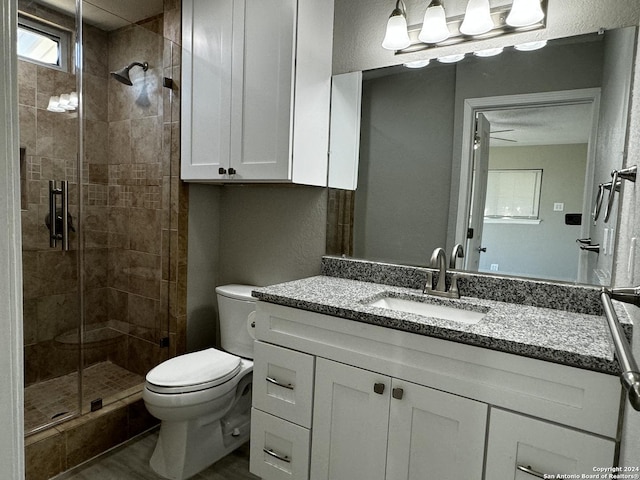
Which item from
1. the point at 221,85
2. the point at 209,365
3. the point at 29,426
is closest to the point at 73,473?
the point at 29,426

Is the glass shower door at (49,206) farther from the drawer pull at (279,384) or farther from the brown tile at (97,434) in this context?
the drawer pull at (279,384)

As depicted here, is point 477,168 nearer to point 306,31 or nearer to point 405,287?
point 405,287

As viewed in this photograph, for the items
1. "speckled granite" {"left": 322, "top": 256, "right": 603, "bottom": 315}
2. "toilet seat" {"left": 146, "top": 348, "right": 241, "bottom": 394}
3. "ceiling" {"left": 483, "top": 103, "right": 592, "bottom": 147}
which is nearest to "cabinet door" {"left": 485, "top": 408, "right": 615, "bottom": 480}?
"speckled granite" {"left": 322, "top": 256, "right": 603, "bottom": 315}

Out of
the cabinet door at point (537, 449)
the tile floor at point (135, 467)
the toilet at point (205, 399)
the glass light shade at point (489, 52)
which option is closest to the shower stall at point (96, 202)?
the tile floor at point (135, 467)

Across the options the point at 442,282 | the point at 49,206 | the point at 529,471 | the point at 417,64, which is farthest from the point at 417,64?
the point at 49,206

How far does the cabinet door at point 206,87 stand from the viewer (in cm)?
201

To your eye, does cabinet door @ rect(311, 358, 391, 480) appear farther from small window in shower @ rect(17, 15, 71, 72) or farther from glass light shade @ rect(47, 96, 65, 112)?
small window in shower @ rect(17, 15, 71, 72)

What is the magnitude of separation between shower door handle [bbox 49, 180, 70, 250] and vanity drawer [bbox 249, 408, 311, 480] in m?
1.42

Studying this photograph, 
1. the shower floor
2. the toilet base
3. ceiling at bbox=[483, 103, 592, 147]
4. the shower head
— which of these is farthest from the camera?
the shower head

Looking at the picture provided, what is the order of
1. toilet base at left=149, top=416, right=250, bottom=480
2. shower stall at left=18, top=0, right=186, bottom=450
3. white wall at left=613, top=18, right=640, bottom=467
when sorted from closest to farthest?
white wall at left=613, top=18, right=640, bottom=467 < toilet base at left=149, top=416, right=250, bottom=480 < shower stall at left=18, top=0, right=186, bottom=450

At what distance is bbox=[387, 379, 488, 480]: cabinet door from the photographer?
1.19m

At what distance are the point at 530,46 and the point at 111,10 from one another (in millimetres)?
2458

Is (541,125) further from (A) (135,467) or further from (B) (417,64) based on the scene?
(A) (135,467)

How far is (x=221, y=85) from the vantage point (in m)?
2.03
